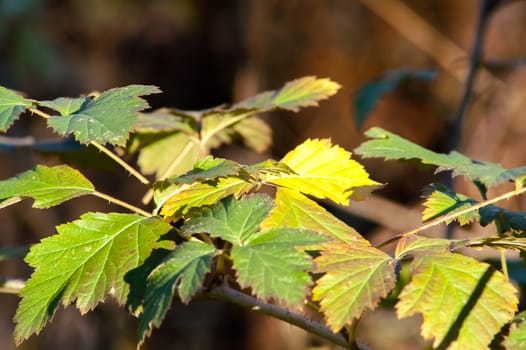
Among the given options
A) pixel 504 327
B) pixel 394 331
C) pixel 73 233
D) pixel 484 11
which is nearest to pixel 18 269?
pixel 394 331

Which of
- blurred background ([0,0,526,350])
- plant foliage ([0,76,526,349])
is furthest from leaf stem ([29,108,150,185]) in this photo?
blurred background ([0,0,526,350])

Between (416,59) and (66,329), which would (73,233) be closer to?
(66,329)

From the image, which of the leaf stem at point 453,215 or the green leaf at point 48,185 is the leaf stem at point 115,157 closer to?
the green leaf at point 48,185

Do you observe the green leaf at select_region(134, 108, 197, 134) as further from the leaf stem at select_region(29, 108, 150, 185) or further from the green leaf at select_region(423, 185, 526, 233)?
the green leaf at select_region(423, 185, 526, 233)

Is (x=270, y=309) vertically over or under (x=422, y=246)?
under

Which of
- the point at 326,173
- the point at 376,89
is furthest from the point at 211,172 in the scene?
the point at 376,89

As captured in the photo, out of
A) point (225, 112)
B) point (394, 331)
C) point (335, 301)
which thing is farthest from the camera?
point (394, 331)

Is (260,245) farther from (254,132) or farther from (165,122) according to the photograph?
(254,132)
